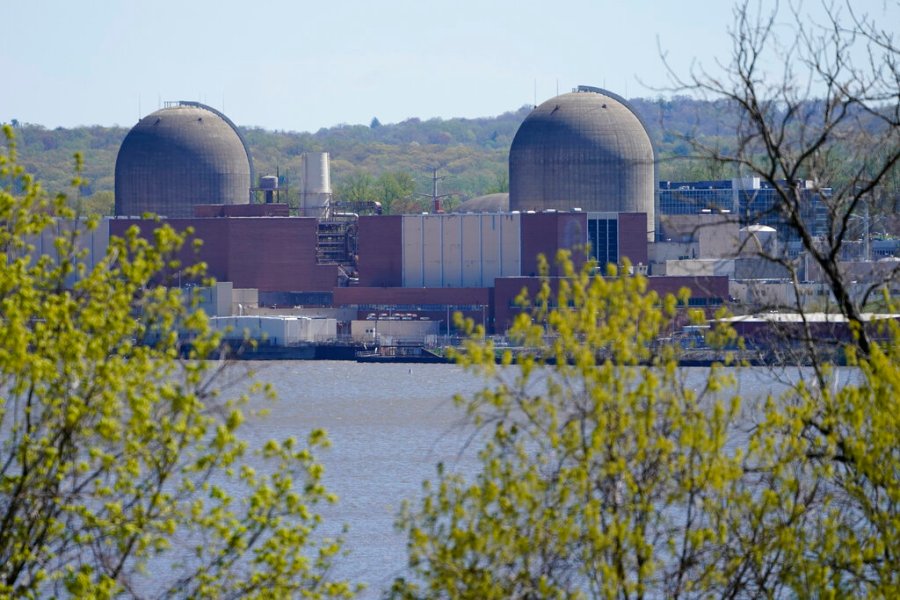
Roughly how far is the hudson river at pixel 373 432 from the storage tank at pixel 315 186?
9673mm

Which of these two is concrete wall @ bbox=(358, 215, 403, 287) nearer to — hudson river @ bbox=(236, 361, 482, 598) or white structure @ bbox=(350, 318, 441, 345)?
white structure @ bbox=(350, 318, 441, 345)

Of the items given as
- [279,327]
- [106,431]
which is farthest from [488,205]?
[106,431]

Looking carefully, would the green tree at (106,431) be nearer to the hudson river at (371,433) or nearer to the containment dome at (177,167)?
the hudson river at (371,433)

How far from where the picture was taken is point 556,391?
10562 millimetres

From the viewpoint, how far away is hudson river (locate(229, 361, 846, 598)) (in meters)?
28.6

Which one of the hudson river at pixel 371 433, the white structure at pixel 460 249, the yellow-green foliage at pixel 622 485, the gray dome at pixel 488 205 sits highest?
the gray dome at pixel 488 205

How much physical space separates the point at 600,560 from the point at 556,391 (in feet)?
3.34

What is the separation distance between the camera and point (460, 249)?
74875mm

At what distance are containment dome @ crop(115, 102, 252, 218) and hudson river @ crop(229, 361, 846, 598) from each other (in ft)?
50.0

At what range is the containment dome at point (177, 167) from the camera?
87.1m

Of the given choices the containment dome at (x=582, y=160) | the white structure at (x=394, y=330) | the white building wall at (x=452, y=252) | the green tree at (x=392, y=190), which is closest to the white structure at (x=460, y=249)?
the white building wall at (x=452, y=252)

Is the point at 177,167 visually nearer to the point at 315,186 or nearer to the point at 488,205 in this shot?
the point at 315,186

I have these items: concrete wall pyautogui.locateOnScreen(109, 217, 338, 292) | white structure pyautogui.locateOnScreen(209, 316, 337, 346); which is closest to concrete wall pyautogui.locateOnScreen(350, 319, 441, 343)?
white structure pyautogui.locateOnScreen(209, 316, 337, 346)

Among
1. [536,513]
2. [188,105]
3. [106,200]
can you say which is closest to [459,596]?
[536,513]
